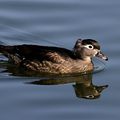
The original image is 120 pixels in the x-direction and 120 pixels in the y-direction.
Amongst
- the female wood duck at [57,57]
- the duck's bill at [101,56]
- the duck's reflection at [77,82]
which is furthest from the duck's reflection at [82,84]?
the duck's bill at [101,56]

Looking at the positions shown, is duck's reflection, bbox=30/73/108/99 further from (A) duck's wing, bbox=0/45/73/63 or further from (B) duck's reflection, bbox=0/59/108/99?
(A) duck's wing, bbox=0/45/73/63

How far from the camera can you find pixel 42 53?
52.1 ft

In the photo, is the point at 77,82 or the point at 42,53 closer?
the point at 77,82

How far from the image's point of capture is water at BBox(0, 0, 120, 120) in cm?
1317

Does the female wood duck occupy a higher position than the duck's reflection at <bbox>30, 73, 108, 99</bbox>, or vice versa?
the female wood duck

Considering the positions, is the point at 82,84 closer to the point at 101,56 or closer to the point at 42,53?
the point at 101,56

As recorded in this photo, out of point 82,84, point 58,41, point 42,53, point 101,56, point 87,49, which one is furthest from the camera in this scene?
point 58,41

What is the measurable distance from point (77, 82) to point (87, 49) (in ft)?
3.47

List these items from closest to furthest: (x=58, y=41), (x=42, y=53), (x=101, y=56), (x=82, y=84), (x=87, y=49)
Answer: (x=82, y=84) → (x=101, y=56) → (x=42, y=53) → (x=87, y=49) → (x=58, y=41)

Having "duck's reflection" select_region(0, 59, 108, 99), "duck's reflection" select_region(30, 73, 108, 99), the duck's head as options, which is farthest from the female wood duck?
"duck's reflection" select_region(30, 73, 108, 99)

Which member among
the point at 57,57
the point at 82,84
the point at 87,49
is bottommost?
the point at 82,84

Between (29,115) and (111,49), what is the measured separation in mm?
4097

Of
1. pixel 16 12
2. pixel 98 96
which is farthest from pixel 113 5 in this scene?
pixel 98 96

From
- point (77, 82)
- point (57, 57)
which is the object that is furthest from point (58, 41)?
point (77, 82)
